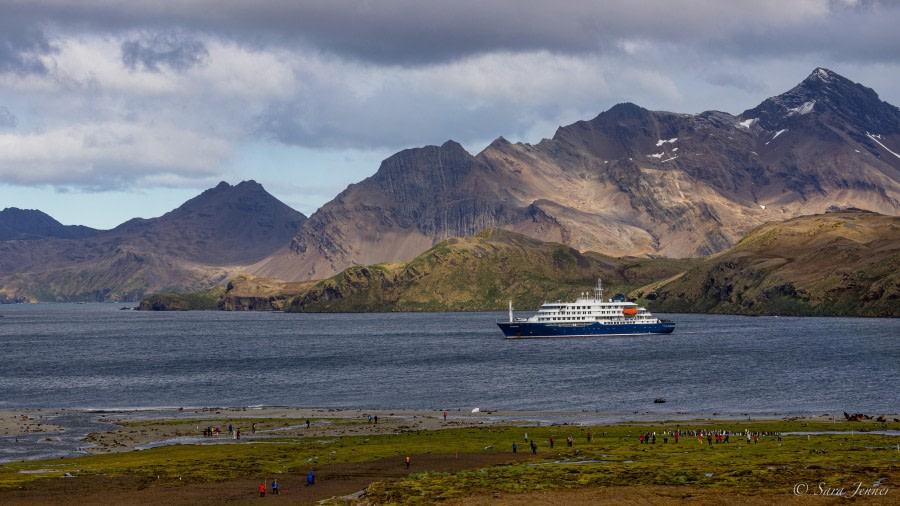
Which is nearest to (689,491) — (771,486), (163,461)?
(771,486)

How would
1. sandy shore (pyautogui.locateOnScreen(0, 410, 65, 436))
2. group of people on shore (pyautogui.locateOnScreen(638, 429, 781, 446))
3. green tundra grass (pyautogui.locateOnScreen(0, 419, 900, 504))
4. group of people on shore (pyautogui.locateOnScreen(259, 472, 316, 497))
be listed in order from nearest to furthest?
1. green tundra grass (pyautogui.locateOnScreen(0, 419, 900, 504))
2. group of people on shore (pyautogui.locateOnScreen(259, 472, 316, 497))
3. group of people on shore (pyautogui.locateOnScreen(638, 429, 781, 446))
4. sandy shore (pyautogui.locateOnScreen(0, 410, 65, 436))

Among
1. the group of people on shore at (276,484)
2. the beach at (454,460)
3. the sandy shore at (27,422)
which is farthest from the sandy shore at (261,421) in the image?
the group of people on shore at (276,484)

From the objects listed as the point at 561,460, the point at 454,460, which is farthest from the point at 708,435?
the point at 454,460

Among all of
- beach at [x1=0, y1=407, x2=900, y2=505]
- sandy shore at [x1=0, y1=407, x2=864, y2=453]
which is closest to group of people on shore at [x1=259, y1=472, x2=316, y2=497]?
beach at [x1=0, y1=407, x2=900, y2=505]

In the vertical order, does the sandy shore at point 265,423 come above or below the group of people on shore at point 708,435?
below

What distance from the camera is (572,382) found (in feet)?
589

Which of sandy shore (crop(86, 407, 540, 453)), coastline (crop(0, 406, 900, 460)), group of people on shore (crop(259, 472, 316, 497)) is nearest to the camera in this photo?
group of people on shore (crop(259, 472, 316, 497))

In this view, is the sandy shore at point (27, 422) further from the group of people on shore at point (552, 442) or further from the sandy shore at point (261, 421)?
the group of people on shore at point (552, 442)

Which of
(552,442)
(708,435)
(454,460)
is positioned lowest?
(454,460)

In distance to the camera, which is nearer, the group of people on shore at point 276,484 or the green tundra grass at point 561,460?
the green tundra grass at point 561,460

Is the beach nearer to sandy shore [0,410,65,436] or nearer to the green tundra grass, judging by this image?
the green tundra grass

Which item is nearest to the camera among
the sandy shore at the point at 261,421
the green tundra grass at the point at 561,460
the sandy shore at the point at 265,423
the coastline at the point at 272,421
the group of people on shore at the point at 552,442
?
the green tundra grass at the point at 561,460

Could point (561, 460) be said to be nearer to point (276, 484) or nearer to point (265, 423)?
point (276, 484)

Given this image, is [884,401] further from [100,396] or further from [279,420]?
[100,396]
